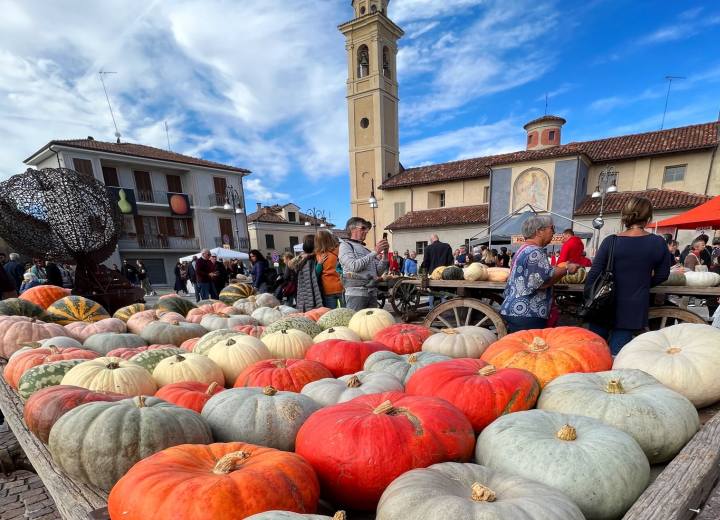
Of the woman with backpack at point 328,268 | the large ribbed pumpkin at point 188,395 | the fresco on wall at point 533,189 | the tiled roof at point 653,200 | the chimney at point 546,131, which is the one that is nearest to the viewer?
the large ribbed pumpkin at point 188,395

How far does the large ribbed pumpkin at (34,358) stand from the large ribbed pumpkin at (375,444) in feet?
6.57

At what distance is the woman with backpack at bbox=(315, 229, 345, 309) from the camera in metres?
4.41

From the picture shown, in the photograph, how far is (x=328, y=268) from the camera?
15.0 ft

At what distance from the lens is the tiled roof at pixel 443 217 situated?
20.0 m

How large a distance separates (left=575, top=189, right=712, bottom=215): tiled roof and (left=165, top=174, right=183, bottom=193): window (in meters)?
26.2

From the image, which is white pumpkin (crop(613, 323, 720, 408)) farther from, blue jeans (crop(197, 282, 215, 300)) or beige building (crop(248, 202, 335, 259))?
beige building (crop(248, 202, 335, 259))

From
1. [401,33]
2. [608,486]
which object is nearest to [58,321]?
[608,486]

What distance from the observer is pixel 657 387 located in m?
1.25

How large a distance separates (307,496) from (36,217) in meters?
5.34

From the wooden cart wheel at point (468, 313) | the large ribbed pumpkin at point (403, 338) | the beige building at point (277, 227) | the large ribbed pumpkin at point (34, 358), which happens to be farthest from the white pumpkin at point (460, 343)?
the beige building at point (277, 227)

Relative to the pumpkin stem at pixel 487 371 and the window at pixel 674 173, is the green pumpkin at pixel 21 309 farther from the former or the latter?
the window at pixel 674 173

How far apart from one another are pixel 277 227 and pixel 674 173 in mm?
30304

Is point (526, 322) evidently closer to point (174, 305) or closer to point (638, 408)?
point (638, 408)

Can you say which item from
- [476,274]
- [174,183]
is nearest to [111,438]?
[476,274]
